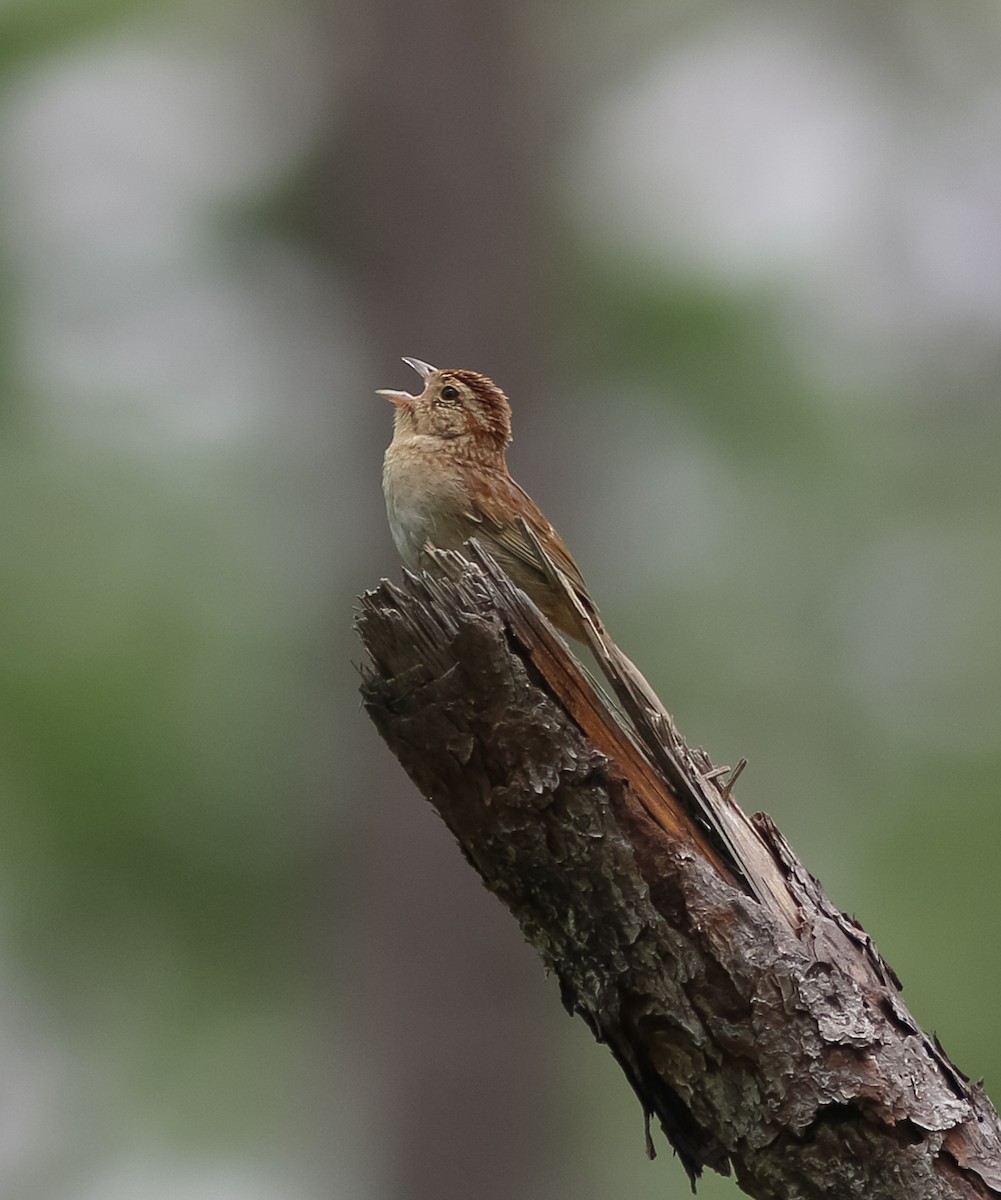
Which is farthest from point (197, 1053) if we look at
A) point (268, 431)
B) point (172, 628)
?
point (268, 431)

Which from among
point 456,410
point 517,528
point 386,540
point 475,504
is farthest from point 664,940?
point 386,540

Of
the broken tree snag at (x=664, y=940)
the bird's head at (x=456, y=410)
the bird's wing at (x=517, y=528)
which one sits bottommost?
the broken tree snag at (x=664, y=940)

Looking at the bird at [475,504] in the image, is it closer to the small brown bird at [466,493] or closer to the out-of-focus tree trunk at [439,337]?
the small brown bird at [466,493]

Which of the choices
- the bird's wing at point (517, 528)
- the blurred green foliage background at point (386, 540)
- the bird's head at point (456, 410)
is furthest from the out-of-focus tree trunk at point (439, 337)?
the bird's wing at point (517, 528)

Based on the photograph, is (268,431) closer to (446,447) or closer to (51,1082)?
(51,1082)

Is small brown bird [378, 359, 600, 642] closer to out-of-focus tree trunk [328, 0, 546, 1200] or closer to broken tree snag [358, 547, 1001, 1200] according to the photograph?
broken tree snag [358, 547, 1001, 1200]
